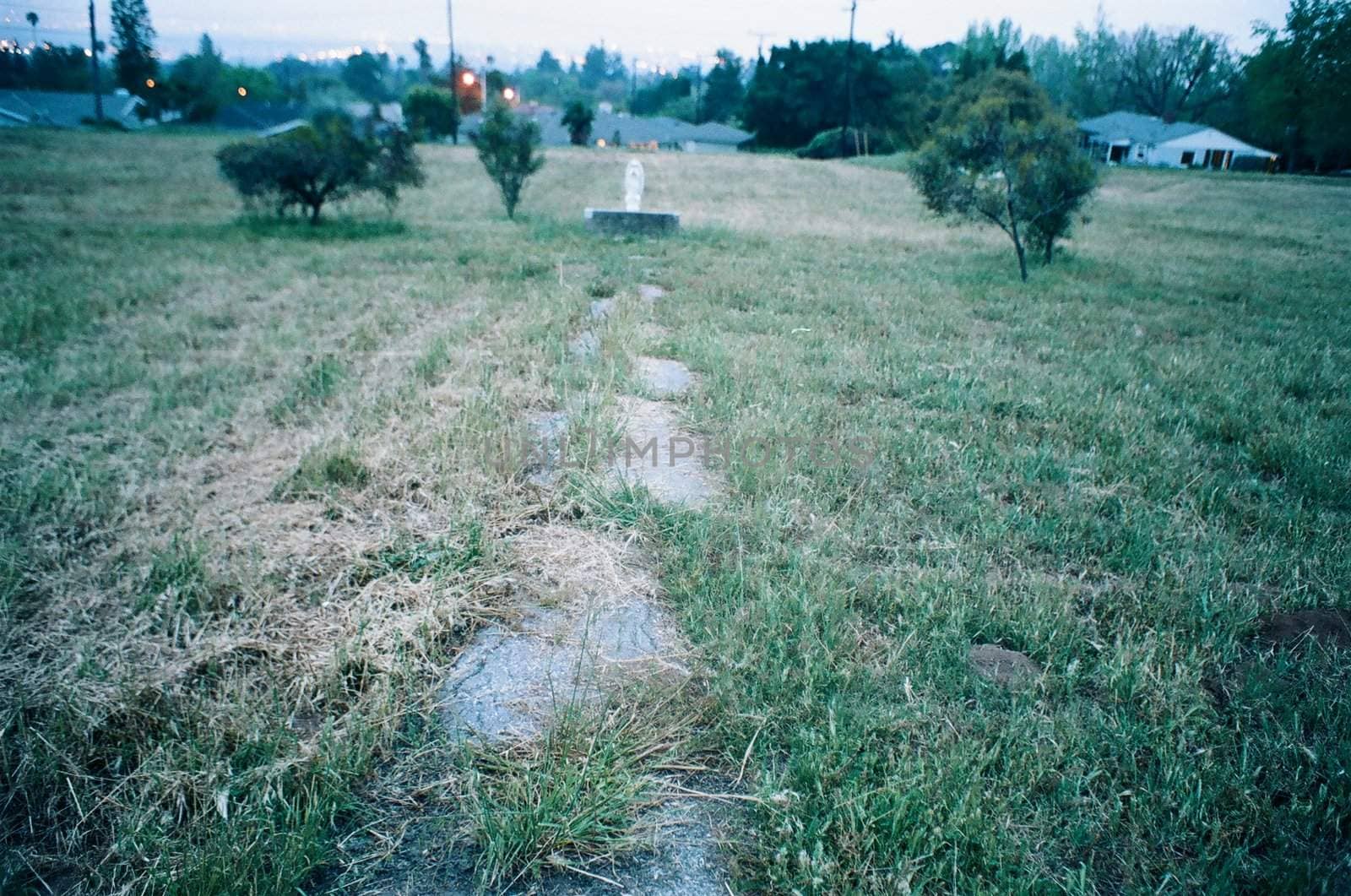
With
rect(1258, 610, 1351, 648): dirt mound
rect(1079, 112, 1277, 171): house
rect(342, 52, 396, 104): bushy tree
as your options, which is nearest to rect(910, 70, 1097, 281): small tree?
rect(1258, 610, 1351, 648): dirt mound

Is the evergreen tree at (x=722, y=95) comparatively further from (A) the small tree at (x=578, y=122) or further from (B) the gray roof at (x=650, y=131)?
(A) the small tree at (x=578, y=122)

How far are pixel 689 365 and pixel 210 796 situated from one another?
4355mm

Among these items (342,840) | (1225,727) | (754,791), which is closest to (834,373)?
(1225,727)

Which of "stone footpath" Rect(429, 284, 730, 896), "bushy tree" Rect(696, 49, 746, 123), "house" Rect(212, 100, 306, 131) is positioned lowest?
"stone footpath" Rect(429, 284, 730, 896)

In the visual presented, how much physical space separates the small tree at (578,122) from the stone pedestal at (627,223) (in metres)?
46.0

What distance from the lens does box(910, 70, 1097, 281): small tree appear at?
1035cm

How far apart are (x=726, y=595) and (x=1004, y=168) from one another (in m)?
10.2

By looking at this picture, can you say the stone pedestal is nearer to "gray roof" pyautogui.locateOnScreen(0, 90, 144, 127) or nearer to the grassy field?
the grassy field

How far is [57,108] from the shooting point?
4688 cm

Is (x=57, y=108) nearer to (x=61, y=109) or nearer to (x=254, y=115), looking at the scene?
(x=61, y=109)

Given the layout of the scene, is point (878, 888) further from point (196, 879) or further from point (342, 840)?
point (196, 879)

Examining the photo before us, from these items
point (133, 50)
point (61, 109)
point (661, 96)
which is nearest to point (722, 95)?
point (661, 96)

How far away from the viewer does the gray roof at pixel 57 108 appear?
141 ft

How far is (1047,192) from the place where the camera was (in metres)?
10.8
